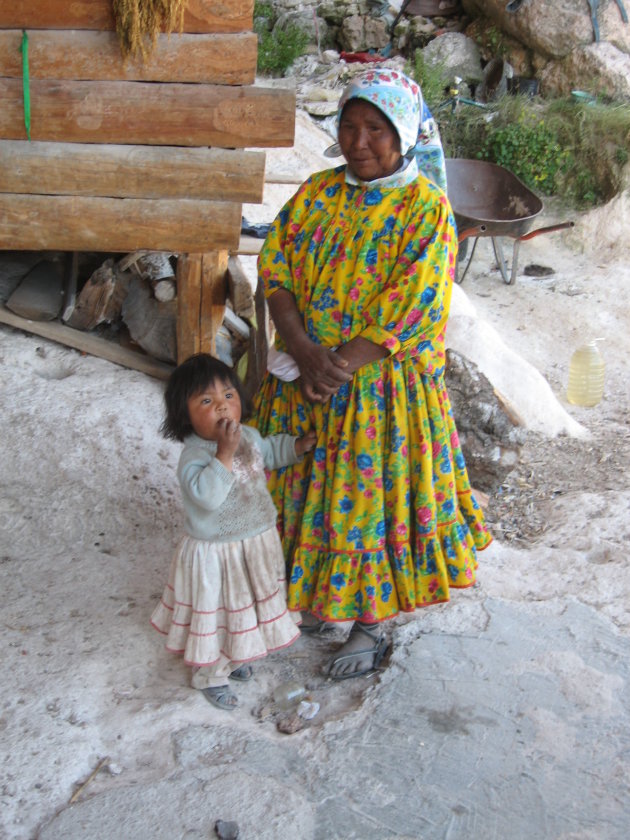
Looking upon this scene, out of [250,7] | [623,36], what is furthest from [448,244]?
[623,36]

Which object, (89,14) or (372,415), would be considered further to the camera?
(89,14)

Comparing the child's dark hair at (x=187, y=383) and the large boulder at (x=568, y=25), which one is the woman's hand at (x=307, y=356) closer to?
the child's dark hair at (x=187, y=383)

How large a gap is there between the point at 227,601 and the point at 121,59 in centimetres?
233

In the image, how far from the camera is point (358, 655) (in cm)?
289

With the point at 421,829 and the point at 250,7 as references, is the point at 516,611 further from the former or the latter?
the point at 250,7

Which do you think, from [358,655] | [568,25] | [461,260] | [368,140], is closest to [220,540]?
[358,655]

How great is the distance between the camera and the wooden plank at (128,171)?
375 centimetres

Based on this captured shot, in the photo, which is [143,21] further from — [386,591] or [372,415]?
[386,591]

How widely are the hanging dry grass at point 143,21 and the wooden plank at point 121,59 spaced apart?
0.16 feet

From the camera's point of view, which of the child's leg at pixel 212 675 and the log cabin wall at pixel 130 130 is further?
the log cabin wall at pixel 130 130

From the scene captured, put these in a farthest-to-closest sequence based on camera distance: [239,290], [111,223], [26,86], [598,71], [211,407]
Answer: [598,71], [239,290], [111,223], [26,86], [211,407]

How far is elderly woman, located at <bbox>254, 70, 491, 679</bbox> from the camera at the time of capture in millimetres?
2486

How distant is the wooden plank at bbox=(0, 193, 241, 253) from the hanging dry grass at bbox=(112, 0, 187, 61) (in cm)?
65

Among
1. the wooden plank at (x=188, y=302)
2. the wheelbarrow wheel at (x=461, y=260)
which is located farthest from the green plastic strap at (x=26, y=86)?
the wheelbarrow wheel at (x=461, y=260)
